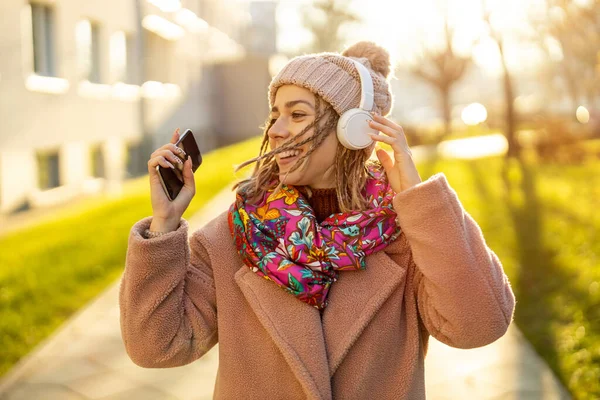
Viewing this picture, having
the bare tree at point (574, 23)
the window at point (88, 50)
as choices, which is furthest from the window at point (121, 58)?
the bare tree at point (574, 23)

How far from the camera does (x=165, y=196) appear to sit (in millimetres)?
2211

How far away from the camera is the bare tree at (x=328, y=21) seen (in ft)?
154

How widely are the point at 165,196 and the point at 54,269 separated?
578cm

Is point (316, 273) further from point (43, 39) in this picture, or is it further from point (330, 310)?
point (43, 39)

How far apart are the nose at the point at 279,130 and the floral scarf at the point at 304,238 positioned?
0.19 metres

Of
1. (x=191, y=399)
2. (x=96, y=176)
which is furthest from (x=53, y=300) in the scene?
(x=96, y=176)

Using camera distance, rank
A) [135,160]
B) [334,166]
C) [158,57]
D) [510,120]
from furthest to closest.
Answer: [158,57]
[135,160]
[510,120]
[334,166]

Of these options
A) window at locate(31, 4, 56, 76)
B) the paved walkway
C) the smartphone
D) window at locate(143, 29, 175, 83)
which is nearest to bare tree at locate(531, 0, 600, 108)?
the paved walkway

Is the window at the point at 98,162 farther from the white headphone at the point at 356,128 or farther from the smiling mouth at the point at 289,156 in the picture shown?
the white headphone at the point at 356,128

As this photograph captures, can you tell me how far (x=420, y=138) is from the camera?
29484 millimetres

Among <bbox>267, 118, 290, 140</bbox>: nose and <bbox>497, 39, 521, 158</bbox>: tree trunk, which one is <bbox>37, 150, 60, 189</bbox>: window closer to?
<bbox>497, 39, 521, 158</bbox>: tree trunk

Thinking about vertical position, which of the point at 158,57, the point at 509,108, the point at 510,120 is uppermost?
the point at 158,57

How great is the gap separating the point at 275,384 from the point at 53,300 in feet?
16.3

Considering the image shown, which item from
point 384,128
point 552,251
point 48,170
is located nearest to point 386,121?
point 384,128
